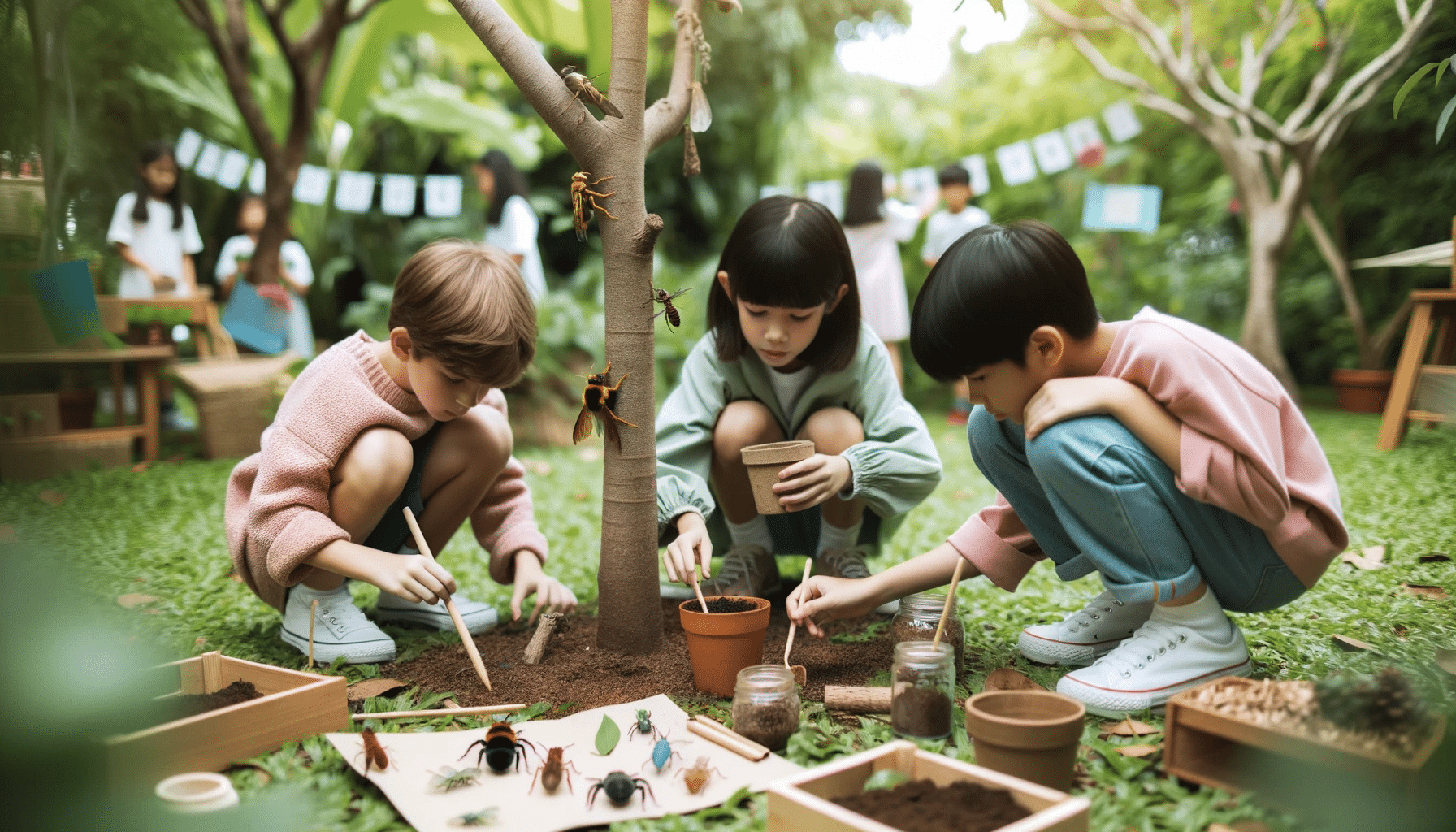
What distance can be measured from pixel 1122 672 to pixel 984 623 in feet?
2.08

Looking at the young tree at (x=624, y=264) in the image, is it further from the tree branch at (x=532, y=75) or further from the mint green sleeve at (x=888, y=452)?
the mint green sleeve at (x=888, y=452)

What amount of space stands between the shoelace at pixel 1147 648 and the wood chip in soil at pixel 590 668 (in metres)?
0.47

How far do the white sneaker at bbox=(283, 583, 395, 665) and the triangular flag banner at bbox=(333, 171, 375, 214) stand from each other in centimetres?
587

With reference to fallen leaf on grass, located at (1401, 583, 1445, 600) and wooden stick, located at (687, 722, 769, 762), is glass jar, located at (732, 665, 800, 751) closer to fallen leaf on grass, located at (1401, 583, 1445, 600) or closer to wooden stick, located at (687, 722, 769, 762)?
wooden stick, located at (687, 722, 769, 762)

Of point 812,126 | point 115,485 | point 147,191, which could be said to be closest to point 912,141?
A: point 812,126

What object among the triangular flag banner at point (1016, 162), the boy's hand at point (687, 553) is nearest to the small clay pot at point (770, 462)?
the boy's hand at point (687, 553)

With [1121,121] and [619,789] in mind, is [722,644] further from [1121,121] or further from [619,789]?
[1121,121]

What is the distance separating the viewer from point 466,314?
1.91 metres

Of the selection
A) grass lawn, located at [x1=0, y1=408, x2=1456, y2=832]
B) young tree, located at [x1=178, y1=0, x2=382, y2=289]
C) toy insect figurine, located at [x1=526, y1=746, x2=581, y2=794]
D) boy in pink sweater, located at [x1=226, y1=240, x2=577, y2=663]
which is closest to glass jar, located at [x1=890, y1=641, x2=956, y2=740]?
grass lawn, located at [x1=0, y1=408, x2=1456, y2=832]

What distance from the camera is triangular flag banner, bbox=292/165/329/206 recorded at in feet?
23.9

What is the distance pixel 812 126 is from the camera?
417 inches

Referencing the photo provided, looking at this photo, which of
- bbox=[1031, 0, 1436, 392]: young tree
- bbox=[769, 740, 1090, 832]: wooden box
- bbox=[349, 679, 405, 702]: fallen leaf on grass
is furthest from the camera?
bbox=[1031, 0, 1436, 392]: young tree

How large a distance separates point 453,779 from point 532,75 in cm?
131

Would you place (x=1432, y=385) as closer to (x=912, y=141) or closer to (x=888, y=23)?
(x=912, y=141)
